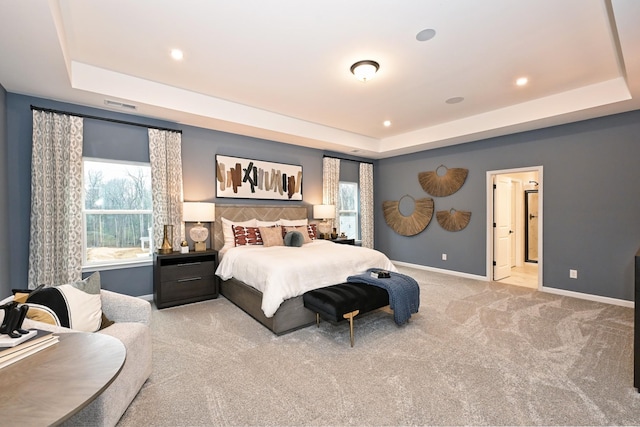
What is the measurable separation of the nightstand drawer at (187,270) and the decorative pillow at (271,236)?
82cm

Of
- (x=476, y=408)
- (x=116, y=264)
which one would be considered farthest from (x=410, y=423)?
(x=116, y=264)

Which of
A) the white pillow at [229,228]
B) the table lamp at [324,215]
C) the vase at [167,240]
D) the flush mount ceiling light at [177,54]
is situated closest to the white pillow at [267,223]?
the white pillow at [229,228]

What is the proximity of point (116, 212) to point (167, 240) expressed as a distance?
77cm

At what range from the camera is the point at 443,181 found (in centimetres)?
591

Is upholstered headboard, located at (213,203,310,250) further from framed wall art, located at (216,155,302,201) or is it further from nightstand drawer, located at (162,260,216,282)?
nightstand drawer, located at (162,260,216,282)

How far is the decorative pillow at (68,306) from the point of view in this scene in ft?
5.69

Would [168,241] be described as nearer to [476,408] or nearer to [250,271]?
[250,271]

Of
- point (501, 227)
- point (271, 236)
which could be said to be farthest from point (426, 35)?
point (501, 227)

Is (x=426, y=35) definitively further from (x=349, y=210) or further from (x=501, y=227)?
(x=349, y=210)

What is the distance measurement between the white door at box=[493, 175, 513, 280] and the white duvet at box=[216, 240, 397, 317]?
261cm

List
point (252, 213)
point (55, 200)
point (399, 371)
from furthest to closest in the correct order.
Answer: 1. point (252, 213)
2. point (55, 200)
3. point (399, 371)

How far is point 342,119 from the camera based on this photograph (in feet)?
16.8

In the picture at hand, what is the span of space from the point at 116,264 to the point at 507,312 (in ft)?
17.0

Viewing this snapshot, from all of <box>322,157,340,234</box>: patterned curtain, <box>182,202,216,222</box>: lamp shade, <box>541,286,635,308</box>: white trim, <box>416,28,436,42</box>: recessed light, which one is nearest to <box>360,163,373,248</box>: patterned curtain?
<box>322,157,340,234</box>: patterned curtain
